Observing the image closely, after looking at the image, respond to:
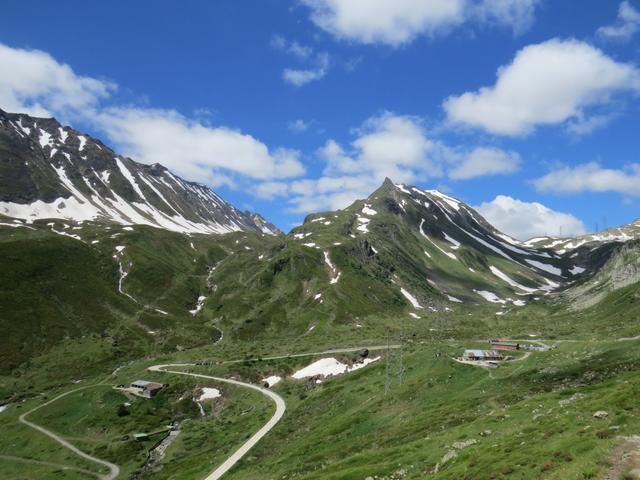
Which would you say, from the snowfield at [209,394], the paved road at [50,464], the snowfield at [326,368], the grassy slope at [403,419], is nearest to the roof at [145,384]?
the grassy slope at [403,419]

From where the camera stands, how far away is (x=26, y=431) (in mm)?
111750

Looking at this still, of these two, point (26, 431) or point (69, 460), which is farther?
point (26, 431)

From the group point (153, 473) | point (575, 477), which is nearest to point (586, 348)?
point (575, 477)

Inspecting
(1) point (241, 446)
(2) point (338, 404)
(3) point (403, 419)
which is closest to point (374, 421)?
(3) point (403, 419)

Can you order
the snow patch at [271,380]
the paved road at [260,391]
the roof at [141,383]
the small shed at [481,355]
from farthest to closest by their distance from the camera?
the roof at [141,383], the snow patch at [271,380], the small shed at [481,355], the paved road at [260,391]

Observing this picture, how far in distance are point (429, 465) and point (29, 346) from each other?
187309mm

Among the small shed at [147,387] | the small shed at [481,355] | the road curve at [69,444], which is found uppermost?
the small shed at [481,355]

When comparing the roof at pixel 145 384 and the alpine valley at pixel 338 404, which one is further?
the roof at pixel 145 384

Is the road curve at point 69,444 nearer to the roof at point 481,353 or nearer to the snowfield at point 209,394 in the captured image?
the snowfield at point 209,394

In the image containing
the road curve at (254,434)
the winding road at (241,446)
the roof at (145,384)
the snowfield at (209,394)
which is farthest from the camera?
the roof at (145,384)

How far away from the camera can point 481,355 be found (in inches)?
3319

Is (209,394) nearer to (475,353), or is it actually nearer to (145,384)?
(145,384)

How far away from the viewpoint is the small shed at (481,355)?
83.3m

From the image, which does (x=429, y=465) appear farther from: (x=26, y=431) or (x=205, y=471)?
(x=26, y=431)
